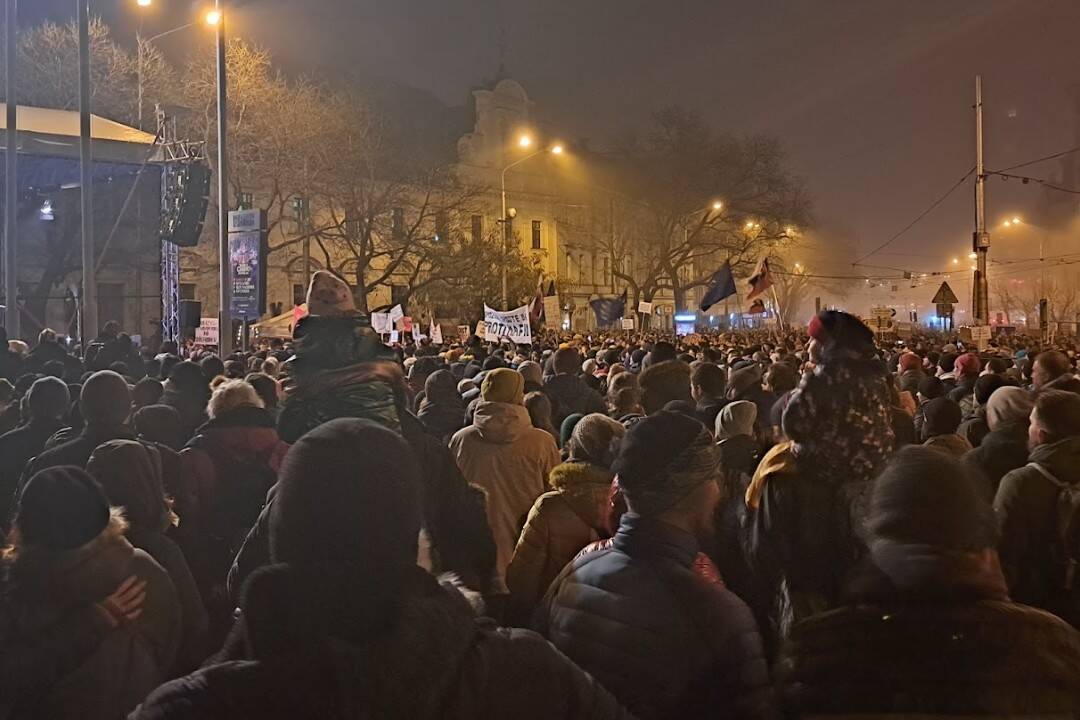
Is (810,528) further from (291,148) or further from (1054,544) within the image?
(291,148)

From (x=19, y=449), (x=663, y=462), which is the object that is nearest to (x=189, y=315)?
(x=19, y=449)

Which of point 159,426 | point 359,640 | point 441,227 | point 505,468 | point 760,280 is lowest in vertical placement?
point 505,468

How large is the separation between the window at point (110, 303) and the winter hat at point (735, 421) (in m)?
39.1

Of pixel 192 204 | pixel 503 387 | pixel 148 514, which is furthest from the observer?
pixel 192 204

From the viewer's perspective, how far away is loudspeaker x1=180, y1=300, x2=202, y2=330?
2125 centimetres

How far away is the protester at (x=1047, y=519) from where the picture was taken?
428cm

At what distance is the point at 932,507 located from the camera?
238 centimetres

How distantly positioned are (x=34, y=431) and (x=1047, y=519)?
5.24 meters

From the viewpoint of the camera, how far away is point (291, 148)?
3753cm

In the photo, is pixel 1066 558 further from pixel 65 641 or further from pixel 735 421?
pixel 65 641

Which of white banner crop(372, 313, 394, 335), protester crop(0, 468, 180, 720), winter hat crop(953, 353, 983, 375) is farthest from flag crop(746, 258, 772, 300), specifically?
protester crop(0, 468, 180, 720)

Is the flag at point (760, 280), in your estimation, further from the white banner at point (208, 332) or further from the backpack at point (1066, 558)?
the backpack at point (1066, 558)

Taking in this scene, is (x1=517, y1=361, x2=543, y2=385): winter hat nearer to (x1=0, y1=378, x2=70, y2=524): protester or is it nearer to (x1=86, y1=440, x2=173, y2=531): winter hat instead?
(x1=0, y1=378, x2=70, y2=524): protester

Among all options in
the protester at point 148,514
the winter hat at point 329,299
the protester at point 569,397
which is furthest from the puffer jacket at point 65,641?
the protester at point 569,397
